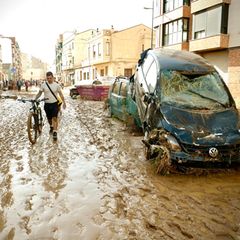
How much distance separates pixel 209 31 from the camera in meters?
22.5

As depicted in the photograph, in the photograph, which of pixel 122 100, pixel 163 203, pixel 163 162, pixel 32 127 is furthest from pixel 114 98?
pixel 163 203

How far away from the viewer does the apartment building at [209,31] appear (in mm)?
20453

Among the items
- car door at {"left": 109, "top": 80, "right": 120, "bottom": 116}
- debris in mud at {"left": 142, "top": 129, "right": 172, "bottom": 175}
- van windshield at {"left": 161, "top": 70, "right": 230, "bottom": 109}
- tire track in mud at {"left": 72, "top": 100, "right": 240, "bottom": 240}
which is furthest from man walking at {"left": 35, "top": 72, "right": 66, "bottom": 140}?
car door at {"left": 109, "top": 80, "right": 120, "bottom": 116}

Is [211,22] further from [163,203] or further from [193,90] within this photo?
[163,203]

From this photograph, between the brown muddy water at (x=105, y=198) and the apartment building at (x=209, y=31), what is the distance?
50.0 ft

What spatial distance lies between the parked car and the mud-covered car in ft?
3.76

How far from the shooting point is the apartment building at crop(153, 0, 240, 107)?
2045 cm

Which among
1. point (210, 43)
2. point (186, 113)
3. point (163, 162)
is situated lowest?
point (163, 162)

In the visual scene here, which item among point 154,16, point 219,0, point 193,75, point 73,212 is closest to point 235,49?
point 219,0

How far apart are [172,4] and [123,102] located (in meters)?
19.1

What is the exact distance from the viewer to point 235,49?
67.1ft

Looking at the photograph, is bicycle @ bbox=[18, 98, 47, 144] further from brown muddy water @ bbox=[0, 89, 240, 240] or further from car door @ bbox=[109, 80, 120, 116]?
car door @ bbox=[109, 80, 120, 116]

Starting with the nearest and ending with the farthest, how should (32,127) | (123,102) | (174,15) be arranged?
(32,127)
(123,102)
(174,15)

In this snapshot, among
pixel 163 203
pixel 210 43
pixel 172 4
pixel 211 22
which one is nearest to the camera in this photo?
pixel 163 203
